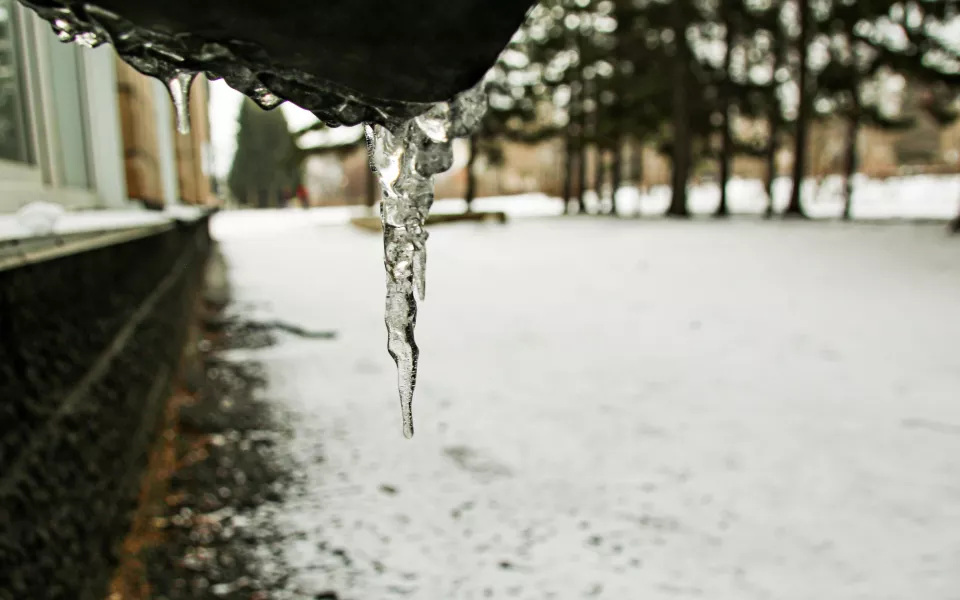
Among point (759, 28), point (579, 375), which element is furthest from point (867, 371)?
point (759, 28)

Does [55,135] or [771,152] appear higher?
[771,152]

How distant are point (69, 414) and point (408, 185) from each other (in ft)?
4.64

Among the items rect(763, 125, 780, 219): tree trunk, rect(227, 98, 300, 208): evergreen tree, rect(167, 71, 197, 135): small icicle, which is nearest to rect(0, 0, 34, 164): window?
rect(167, 71, 197, 135): small icicle

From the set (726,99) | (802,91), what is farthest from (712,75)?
(802,91)

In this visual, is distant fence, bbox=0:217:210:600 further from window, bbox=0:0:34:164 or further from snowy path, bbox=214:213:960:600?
snowy path, bbox=214:213:960:600

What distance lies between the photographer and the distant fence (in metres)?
1.24

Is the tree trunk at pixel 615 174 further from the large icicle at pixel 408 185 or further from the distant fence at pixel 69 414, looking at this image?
the large icicle at pixel 408 185

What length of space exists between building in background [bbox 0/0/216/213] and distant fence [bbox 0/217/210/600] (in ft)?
1.40

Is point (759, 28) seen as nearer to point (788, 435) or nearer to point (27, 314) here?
point (788, 435)

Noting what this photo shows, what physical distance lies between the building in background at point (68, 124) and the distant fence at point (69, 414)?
1.40 ft

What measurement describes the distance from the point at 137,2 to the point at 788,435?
11.1 feet

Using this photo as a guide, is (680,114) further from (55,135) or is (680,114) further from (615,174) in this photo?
(55,135)

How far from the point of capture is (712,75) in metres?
18.2

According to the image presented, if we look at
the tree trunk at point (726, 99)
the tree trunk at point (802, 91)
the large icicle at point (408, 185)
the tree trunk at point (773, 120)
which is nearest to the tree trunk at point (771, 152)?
the tree trunk at point (773, 120)
